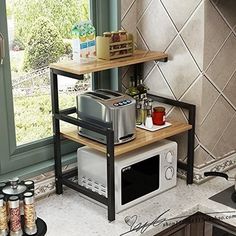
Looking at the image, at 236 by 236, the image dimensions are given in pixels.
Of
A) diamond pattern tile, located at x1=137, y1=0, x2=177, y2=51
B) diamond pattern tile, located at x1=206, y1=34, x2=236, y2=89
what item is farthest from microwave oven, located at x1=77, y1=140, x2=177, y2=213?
diamond pattern tile, located at x1=137, y1=0, x2=177, y2=51

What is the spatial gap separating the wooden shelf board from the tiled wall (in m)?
0.10

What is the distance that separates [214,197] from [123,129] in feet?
1.71

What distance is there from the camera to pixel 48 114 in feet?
7.49

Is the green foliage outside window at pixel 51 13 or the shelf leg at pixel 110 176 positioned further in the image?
the green foliage outside window at pixel 51 13

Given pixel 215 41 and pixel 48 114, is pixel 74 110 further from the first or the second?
pixel 215 41

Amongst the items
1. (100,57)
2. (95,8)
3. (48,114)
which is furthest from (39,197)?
(95,8)

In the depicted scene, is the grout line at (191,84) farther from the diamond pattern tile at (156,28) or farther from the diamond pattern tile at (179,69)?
the diamond pattern tile at (156,28)

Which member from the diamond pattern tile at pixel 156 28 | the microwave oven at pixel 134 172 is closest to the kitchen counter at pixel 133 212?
A: the microwave oven at pixel 134 172

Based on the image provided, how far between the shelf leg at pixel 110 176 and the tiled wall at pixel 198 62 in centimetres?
51

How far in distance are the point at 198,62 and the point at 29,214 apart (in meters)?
0.97

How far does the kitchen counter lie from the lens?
78.3 inches

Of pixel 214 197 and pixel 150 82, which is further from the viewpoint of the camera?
pixel 150 82

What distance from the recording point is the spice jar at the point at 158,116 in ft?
7.46

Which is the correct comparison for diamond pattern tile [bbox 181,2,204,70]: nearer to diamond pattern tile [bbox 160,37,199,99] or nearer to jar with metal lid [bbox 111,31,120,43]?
diamond pattern tile [bbox 160,37,199,99]
